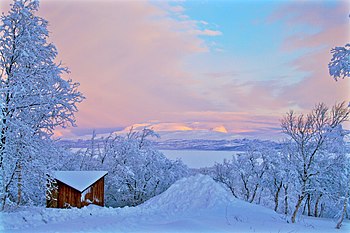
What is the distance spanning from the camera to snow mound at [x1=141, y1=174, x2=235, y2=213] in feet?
54.6

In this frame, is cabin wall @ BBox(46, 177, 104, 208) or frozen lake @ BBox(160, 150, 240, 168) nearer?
cabin wall @ BBox(46, 177, 104, 208)

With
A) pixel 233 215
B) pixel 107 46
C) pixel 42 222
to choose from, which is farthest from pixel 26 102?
pixel 233 215

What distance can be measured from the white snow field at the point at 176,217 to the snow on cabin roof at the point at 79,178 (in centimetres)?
330

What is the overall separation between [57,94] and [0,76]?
181cm

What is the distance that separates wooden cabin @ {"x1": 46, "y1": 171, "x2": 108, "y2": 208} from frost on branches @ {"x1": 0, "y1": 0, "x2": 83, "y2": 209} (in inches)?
337

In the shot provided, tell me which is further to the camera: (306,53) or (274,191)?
(274,191)

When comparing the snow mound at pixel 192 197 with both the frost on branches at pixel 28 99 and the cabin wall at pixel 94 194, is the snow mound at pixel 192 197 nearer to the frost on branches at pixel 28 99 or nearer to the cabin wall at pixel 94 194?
the cabin wall at pixel 94 194

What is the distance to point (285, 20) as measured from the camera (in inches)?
499

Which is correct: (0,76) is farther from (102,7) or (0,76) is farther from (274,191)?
(274,191)

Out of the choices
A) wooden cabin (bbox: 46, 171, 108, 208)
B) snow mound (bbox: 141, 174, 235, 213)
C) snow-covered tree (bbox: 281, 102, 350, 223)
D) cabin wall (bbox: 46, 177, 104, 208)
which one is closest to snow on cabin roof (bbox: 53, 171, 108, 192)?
wooden cabin (bbox: 46, 171, 108, 208)

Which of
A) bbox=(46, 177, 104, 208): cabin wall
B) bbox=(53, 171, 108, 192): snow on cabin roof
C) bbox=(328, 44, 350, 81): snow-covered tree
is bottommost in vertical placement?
bbox=(46, 177, 104, 208): cabin wall

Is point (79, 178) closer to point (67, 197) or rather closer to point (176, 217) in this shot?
point (67, 197)

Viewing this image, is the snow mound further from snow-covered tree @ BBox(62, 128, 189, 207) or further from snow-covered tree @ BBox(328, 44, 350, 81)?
snow-covered tree @ BBox(62, 128, 189, 207)

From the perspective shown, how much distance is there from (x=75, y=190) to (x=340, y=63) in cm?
1666
